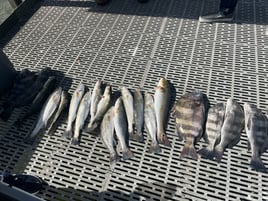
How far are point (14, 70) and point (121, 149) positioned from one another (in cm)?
236

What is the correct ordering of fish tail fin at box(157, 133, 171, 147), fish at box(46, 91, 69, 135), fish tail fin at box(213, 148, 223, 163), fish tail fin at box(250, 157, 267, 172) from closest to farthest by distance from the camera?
fish tail fin at box(250, 157, 267, 172) → fish tail fin at box(213, 148, 223, 163) → fish tail fin at box(157, 133, 171, 147) → fish at box(46, 91, 69, 135)

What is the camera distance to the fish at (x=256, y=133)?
3.45 metres

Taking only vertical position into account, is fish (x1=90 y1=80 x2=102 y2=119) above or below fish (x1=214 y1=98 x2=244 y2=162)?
above

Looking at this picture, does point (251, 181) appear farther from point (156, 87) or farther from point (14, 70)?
point (14, 70)

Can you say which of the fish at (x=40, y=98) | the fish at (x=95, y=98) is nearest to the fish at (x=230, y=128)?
the fish at (x=95, y=98)

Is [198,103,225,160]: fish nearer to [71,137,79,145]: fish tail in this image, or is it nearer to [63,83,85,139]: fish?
[71,137,79,145]: fish tail

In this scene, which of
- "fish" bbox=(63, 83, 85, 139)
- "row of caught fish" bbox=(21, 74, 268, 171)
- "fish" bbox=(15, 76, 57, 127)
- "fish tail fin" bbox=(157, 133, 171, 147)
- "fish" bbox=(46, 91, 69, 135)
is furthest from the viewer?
"fish" bbox=(15, 76, 57, 127)

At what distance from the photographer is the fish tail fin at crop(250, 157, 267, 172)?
3409mm

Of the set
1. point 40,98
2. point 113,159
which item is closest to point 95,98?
point 40,98

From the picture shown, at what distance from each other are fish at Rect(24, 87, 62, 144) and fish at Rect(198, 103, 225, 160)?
217 centimetres

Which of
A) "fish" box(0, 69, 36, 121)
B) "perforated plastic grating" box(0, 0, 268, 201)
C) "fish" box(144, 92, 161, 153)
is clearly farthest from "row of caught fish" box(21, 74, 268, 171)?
"fish" box(0, 69, 36, 121)

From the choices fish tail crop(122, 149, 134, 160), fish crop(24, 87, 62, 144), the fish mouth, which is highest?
fish crop(24, 87, 62, 144)

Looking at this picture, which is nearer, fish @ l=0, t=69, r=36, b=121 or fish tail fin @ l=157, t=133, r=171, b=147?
fish tail fin @ l=157, t=133, r=171, b=147

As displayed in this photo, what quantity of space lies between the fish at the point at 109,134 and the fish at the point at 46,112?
83 cm
